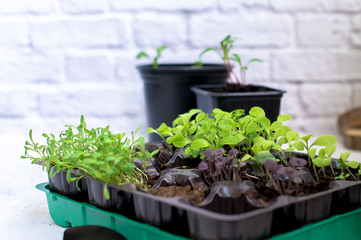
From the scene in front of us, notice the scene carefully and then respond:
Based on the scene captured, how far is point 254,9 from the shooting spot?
1.86 meters

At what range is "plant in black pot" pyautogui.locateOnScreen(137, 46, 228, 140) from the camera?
1.58 metres

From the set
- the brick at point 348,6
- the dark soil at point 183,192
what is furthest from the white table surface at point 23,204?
the brick at point 348,6

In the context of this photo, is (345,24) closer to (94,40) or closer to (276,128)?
(94,40)

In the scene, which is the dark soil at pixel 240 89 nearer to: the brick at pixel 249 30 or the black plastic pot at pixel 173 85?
the black plastic pot at pixel 173 85

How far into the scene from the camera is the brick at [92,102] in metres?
Answer: 1.88

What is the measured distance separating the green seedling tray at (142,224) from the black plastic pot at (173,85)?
793 mm

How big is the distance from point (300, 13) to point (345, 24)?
19 cm

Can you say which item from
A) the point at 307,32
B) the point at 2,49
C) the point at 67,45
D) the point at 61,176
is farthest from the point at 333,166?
the point at 2,49

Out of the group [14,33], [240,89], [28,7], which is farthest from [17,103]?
[240,89]

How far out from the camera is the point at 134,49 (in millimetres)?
1849

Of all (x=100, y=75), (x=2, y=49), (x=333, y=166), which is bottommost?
(x=333, y=166)

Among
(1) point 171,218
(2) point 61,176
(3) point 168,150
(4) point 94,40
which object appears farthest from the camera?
(4) point 94,40

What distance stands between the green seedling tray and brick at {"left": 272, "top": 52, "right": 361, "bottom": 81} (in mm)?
1210

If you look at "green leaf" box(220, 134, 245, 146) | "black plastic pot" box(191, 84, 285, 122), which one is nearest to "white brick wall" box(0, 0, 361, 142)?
"black plastic pot" box(191, 84, 285, 122)
